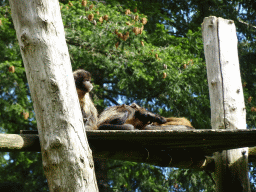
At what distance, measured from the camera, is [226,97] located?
441 cm

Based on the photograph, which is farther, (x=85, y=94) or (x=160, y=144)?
(x=85, y=94)

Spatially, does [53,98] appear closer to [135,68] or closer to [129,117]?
[129,117]

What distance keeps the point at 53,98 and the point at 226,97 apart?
243 cm

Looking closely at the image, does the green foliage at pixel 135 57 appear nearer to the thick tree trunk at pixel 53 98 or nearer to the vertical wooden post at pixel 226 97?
the vertical wooden post at pixel 226 97

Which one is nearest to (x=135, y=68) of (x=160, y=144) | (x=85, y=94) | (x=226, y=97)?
(x=85, y=94)

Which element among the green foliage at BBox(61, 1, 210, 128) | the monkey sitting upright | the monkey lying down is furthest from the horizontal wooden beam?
the green foliage at BBox(61, 1, 210, 128)

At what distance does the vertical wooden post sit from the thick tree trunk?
7.11 ft

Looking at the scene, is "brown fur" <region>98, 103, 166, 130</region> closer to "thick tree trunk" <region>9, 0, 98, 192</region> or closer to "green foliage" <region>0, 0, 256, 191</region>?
"thick tree trunk" <region>9, 0, 98, 192</region>

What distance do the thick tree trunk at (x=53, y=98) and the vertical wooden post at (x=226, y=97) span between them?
85.3 inches

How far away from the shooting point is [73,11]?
9539 mm

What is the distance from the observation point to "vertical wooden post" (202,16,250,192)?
4312 millimetres

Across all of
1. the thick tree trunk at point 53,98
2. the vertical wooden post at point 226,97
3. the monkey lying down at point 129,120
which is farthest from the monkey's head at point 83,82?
the thick tree trunk at point 53,98

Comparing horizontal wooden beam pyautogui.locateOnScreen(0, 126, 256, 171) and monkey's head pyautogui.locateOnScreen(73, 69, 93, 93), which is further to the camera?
monkey's head pyautogui.locateOnScreen(73, 69, 93, 93)

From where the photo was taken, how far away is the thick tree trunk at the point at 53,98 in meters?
2.63
